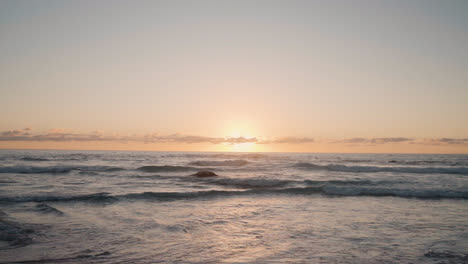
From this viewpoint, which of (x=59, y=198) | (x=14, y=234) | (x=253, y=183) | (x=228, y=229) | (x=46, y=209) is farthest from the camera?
(x=253, y=183)

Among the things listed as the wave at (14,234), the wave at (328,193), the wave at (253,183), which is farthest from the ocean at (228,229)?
the wave at (253,183)

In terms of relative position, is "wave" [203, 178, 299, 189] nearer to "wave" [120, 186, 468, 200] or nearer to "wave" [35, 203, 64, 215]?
"wave" [120, 186, 468, 200]

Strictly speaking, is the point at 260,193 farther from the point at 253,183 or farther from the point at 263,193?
the point at 253,183

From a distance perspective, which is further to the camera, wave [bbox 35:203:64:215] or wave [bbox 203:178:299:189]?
wave [bbox 203:178:299:189]

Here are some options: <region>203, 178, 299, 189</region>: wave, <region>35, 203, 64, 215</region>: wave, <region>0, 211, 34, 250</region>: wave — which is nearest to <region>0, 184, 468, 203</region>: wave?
<region>35, 203, 64, 215</region>: wave

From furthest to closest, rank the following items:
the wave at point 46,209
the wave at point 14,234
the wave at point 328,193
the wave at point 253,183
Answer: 1. the wave at point 253,183
2. the wave at point 328,193
3. the wave at point 46,209
4. the wave at point 14,234

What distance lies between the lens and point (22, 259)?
5.93 metres

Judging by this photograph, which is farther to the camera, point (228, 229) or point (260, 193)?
point (260, 193)

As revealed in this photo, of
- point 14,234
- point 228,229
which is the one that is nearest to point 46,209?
point 14,234

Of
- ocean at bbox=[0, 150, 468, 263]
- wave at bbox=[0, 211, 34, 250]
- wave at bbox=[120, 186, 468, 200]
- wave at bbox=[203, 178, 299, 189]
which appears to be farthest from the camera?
wave at bbox=[203, 178, 299, 189]

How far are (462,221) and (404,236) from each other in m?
3.74

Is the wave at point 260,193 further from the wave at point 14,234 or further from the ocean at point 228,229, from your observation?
the wave at point 14,234

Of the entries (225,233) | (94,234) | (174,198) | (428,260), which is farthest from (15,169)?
(428,260)

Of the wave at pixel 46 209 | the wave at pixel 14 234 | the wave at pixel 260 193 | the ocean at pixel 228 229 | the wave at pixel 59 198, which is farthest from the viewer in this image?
the wave at pixel 260 193
